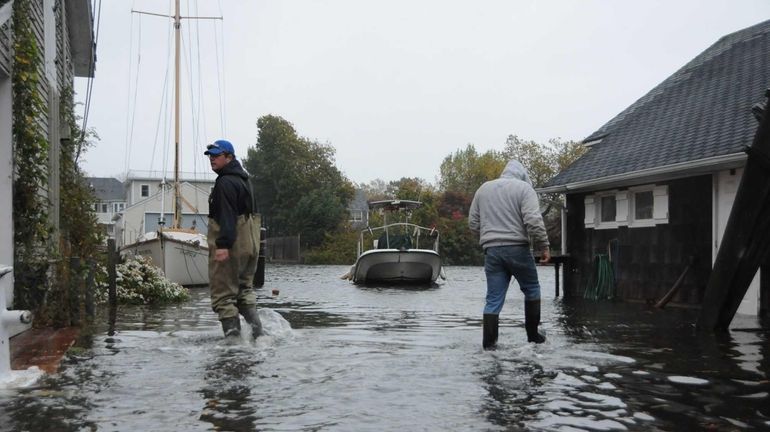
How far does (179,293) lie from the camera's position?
16.4 meters

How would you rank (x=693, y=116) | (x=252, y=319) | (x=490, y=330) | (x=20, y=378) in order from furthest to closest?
(x=693, y=116) → (x=252, y=319) → (x=490, y=330) → (x=20, y=378)

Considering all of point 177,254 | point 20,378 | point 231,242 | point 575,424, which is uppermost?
point 231,242

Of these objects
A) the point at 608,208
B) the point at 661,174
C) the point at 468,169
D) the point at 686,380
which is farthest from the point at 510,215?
the point at 468,169

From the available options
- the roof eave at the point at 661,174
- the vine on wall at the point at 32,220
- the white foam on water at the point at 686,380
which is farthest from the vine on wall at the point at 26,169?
the roof eave at the point at 661,174

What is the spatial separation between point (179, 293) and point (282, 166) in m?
63.7

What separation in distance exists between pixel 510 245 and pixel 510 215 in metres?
0.29

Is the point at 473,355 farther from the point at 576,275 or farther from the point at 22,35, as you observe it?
the point at 576,275

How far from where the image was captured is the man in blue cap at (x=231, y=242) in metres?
7.84

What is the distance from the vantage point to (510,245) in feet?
26.1

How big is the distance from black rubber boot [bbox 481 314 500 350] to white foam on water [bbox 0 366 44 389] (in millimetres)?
3881

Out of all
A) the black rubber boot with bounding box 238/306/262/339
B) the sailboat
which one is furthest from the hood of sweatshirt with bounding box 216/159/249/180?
the sailboat

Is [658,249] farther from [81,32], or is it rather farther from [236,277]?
[81,32]

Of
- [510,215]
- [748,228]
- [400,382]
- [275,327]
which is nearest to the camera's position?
[400,382]

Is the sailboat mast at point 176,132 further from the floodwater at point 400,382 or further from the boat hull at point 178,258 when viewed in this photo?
the floodwater at point 400,382
